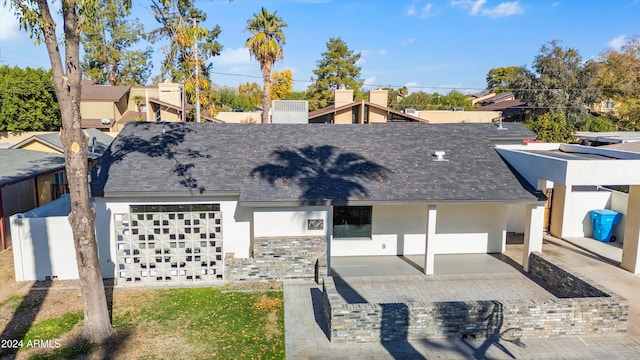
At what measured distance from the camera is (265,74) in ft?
96.3

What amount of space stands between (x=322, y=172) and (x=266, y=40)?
710 inches

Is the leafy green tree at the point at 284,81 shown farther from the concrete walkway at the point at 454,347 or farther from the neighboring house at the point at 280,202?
the concrete walkway at the point at 454,347

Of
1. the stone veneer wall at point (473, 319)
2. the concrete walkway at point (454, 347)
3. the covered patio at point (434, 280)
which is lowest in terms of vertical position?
the concrete walkway at point (454, 347)

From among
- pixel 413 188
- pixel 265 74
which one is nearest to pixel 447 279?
pixel 413 188

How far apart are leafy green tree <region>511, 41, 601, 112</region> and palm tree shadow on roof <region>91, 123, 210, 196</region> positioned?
38.4 m

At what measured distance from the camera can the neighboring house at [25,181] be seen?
49.0 ft

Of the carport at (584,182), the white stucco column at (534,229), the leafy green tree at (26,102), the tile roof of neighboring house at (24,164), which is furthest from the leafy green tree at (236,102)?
the white stucco column at (534,229)

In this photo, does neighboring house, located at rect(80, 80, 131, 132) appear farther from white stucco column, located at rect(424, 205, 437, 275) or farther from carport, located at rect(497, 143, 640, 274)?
carport, located at rect(497, 143, 640, 274)

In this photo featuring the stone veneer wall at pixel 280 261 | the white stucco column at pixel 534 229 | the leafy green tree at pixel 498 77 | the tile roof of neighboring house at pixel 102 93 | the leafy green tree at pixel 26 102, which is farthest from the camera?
the leafy green tree at pixel 498 77

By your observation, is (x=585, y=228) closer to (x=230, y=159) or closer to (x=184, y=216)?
(x=230, y=159)

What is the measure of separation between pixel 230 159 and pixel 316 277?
188 inches

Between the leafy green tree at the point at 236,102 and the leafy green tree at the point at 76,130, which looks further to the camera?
the leafy green tree at the point at 236,102

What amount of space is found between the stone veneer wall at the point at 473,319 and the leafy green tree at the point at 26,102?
38988 mm

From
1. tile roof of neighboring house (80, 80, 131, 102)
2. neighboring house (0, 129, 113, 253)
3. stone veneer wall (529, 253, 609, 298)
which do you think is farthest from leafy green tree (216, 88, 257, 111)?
stone veneer wall (529, 253, 609, 298)
